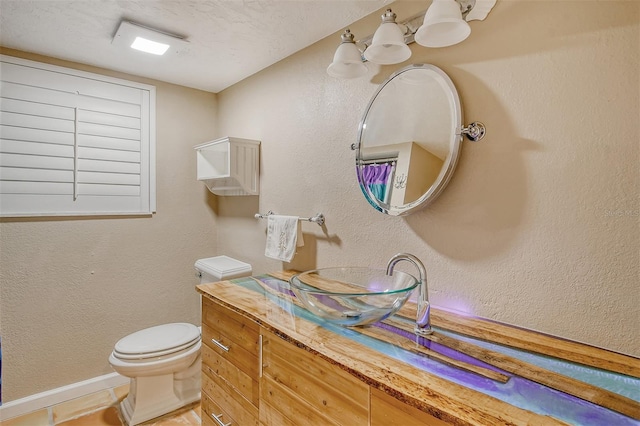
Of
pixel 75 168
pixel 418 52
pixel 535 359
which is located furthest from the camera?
pixel 75 168

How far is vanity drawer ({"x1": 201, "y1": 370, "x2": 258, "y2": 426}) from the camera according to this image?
4.17 feet

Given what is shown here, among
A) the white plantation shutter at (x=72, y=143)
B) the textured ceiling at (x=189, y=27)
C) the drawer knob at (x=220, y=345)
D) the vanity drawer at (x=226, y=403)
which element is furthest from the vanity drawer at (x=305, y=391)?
the white plantation shutter at (x=72, y=143)

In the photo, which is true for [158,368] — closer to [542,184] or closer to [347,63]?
[347,63]

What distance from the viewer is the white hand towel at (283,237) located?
1803 mm

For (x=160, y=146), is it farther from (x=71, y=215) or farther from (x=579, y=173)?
(x=579, y=173)

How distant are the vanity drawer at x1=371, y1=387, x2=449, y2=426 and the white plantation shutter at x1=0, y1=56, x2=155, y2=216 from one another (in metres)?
2.15

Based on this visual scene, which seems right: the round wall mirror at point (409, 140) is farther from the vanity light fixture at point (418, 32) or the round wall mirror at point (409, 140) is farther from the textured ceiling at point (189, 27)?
the textured ceiling at point (189, 27)

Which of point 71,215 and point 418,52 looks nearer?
point 418,52

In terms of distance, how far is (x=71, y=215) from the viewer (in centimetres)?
211

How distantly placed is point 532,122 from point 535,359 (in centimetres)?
69

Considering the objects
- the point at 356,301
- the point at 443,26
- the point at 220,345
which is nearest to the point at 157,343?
the point at 220,345

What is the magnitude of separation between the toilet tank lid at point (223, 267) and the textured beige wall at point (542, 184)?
36.4 inches

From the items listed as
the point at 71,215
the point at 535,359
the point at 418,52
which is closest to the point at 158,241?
the point at 71,215

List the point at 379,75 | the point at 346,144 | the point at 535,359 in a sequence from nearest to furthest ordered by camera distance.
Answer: the point at 535,359
the point at 379,75
the point at 346,144
